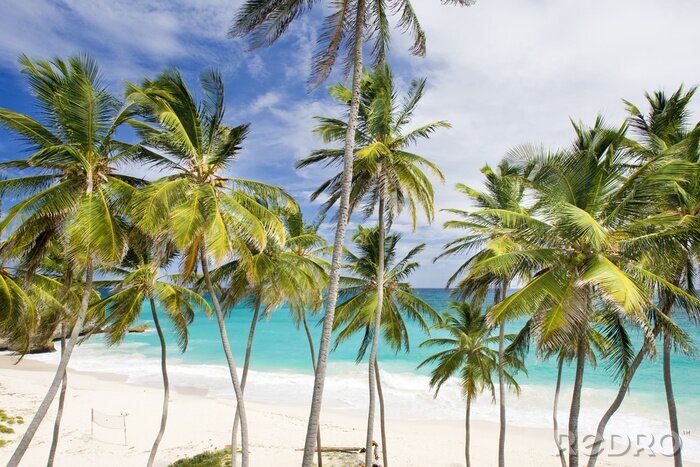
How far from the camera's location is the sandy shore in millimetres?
15344

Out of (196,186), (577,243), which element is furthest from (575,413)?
(196,186)

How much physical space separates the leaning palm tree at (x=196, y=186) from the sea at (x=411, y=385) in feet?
15.6

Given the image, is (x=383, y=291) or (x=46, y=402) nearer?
(x=46, y=402)

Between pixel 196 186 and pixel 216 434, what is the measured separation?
13.7m

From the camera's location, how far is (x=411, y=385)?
2966 centimetres

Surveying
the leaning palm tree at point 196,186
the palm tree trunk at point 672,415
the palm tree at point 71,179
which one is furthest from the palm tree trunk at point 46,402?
the palm tree trunk at point 672,415

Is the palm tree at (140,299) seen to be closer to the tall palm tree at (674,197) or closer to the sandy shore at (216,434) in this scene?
the sandy shore at (216,434)

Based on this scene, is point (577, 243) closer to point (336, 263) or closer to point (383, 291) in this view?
point (336, 263)

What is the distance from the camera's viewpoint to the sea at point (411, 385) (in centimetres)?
2088

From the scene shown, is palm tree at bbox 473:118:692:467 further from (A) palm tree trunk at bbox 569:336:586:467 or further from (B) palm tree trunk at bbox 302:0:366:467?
(B) palm tree trunk at bbox 302:0:366:467

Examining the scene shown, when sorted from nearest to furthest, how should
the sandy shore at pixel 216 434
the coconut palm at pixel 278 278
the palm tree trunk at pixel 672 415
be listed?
the palm tree trunk at pixel 672 415 < the coconut palm at pixel 278 278 < the sandy shore at pixel 216 434

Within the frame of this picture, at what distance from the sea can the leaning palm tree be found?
187 inches

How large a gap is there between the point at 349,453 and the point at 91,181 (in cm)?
1294

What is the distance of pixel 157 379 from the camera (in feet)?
96.7
